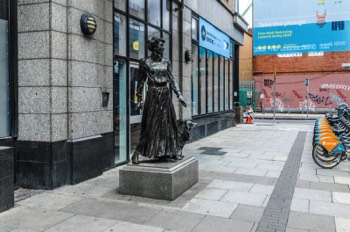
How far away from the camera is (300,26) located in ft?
112

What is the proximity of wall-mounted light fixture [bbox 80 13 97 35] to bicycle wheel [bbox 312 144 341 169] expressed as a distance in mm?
5563

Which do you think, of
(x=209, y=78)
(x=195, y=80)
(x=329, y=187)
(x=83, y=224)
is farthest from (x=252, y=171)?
(x=209, y=78)

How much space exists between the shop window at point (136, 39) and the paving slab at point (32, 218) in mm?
4946

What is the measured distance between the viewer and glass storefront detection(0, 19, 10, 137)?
6277mm

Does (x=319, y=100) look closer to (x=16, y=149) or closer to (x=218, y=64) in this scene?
(x=218, y=64)

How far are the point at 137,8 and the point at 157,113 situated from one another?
4287 millimetres

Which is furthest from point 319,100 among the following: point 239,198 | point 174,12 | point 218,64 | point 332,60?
point 239,198

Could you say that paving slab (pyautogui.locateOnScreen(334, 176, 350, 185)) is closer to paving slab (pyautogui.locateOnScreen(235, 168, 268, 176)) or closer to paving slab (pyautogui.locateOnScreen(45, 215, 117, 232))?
paving slab (pyautogui.locateOnScreen(235, 168, 268, 176))

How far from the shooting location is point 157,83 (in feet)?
21.0

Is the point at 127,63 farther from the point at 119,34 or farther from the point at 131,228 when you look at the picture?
the point at 131,228

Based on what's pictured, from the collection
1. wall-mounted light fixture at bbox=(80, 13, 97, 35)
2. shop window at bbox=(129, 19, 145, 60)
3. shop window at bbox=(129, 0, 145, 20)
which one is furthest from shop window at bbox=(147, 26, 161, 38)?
wall-mounted light fixture at bbox=(80, 13, 97, 35)

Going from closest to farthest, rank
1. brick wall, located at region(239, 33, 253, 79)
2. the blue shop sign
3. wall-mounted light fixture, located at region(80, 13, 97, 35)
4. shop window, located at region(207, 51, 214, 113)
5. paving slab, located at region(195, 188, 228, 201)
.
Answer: paving slab, located at region(195, 188, 228, 201)
wall-mounted light fixture, located at region(80, 13, 97, 35)
the blue shop sign
shop window, located at region(207, 51, 214, 113)
brick wall, located at region(239, 33, 253, 79)

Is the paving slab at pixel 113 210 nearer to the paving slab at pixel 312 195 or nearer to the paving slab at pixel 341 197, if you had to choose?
the paving slab at pixel 312 195

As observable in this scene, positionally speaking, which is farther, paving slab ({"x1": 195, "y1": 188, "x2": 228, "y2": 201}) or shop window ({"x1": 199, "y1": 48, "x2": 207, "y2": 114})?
shop window ({"x1": 199, "y1": 48, "x2": 207, "y2": 114})
